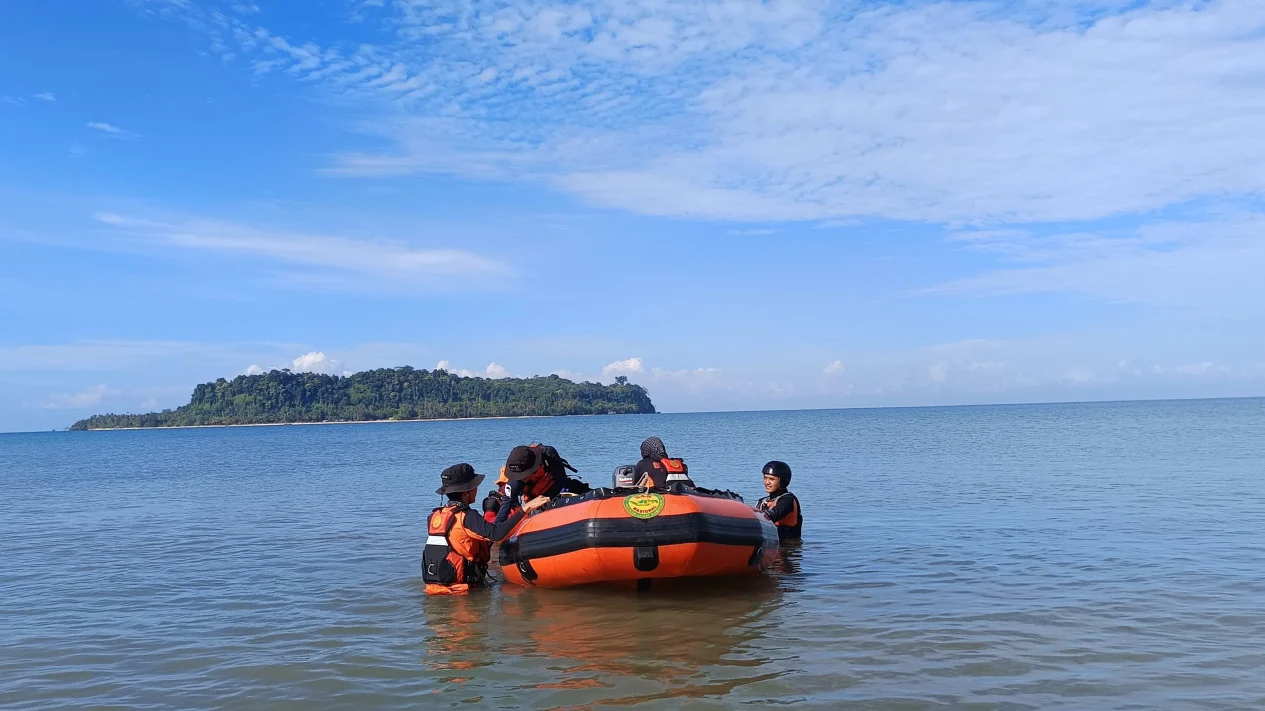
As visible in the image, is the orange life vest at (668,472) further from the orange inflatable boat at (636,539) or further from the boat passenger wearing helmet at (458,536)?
the boat passenger wearing helmet at (458,536)

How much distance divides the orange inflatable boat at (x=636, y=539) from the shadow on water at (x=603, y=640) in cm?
28

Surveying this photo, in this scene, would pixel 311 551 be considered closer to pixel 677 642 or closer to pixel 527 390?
pixel 677 642

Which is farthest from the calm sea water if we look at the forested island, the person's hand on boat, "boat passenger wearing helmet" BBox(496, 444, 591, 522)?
the forested island

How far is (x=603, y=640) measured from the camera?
7398 mm

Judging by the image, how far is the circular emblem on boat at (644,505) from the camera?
28.0 feet

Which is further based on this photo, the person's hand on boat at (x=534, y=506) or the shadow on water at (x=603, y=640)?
the person's hand on boat at (x=534, y=506)

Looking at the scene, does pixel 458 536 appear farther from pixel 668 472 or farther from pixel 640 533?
pixel 668 472

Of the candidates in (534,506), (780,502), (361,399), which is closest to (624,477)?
(534,506)

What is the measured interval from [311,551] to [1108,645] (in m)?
10.1

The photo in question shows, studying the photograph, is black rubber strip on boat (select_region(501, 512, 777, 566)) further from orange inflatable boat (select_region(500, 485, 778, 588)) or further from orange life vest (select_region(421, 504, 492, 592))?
orange life vest (select_region(421, 504, 492, 592))

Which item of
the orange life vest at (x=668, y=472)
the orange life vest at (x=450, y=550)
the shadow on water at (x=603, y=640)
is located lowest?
the shadow on water at (x=603, y=640)

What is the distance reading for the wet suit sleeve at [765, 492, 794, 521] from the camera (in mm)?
11133

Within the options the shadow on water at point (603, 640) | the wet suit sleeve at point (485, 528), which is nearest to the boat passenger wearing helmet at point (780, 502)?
the shadow on water at point (603, 640)

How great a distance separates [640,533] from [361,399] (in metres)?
157
